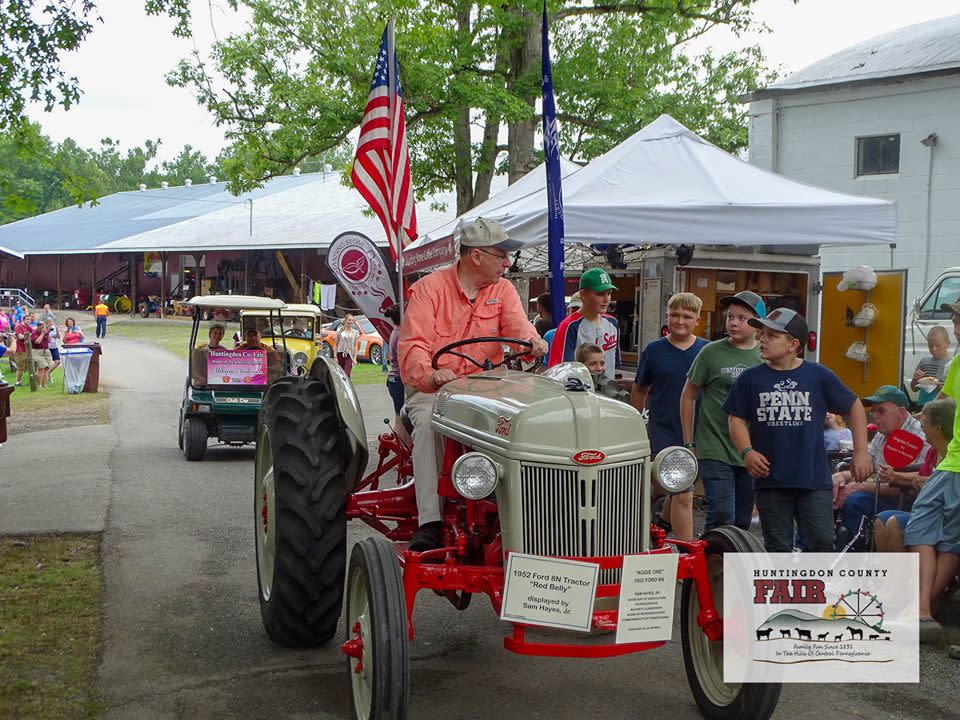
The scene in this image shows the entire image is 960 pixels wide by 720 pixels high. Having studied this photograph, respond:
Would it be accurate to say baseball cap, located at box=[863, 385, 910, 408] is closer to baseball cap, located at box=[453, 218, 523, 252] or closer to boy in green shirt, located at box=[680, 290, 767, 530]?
boy in green shirt, located at box=[680, 290, 767, 530]

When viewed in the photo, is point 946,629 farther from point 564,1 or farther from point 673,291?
point 564,1

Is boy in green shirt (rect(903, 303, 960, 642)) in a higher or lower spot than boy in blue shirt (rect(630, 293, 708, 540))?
lower

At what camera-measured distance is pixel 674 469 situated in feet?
13.6

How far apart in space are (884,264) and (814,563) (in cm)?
1626

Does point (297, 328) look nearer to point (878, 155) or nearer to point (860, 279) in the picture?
point (878, 155)

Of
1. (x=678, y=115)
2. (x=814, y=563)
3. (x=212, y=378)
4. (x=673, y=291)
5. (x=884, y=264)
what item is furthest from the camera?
(x=678, y=115)

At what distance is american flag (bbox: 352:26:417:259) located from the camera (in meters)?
7.57

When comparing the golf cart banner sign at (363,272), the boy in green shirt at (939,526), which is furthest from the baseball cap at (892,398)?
the golf cart banner sign at (363,272)

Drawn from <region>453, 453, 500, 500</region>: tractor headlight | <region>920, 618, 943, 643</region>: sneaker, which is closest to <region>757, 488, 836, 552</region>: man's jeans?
<region>920, 618, 943, 643</region>: sneaker

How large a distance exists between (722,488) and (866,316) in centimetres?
493

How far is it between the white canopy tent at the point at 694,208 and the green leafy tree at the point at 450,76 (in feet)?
26.1

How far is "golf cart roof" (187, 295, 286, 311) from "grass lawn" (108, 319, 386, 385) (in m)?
12.1

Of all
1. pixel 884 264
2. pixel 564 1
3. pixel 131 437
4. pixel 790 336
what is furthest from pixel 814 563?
pixel 884 264

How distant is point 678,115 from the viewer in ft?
79.6
